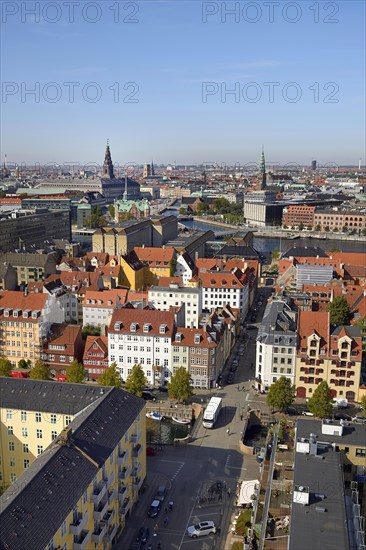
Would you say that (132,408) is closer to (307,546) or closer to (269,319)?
(307,546)

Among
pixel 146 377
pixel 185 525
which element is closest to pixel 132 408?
pixel 185 525

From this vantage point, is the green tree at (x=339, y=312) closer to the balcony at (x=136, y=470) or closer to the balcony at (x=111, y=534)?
the balcony at (x=136, y=470)

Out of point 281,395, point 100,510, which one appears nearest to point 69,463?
point 100,510

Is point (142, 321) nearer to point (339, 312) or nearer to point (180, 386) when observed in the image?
point (180, 386)

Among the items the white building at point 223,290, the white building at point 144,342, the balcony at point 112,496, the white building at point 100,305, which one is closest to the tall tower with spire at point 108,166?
the white building at point 223,290

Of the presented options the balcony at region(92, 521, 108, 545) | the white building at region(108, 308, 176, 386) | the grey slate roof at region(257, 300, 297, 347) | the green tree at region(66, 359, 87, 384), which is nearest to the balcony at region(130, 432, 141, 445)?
the balcony at region(92, 521, 108, 545)

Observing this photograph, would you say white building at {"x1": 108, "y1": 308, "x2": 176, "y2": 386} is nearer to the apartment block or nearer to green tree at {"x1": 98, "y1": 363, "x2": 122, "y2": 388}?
green tree at {"x1": 98, "y1": 363, "x2": 122, "y2": 388}
